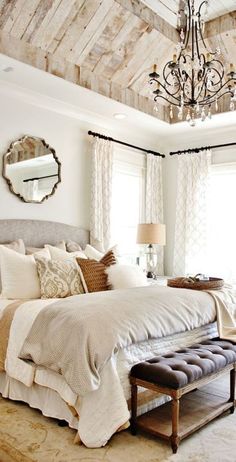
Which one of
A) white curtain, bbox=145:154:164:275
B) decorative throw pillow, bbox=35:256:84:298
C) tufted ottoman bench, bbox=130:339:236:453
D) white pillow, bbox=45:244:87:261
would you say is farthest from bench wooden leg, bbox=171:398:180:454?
white curtain, bbox=145:154:164:275

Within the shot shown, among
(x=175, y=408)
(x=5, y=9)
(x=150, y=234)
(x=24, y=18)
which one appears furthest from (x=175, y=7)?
(x=175, y=408)

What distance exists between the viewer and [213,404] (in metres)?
2.92

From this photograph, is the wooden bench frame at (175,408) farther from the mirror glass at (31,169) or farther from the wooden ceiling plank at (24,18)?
the wooden ceiling plank at (24,18)

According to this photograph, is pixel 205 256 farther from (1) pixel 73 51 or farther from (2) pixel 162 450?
(2) pixel 162 450

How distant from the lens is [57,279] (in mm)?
3443

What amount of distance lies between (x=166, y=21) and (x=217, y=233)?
2.76m

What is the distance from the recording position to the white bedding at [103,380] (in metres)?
2.38

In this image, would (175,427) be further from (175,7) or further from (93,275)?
(175,7)

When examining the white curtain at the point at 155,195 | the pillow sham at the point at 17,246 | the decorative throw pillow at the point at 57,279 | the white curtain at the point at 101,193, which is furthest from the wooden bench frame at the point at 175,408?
the white curtain at the point at 155,195

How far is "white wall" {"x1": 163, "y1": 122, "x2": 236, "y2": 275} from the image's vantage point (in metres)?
5.70

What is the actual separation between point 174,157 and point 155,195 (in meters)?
0.65

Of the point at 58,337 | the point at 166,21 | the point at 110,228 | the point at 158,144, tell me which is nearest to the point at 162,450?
the point at 58,337

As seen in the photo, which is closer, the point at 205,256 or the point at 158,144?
the point at 205,256

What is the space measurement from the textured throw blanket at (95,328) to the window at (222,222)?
258 centimetres
